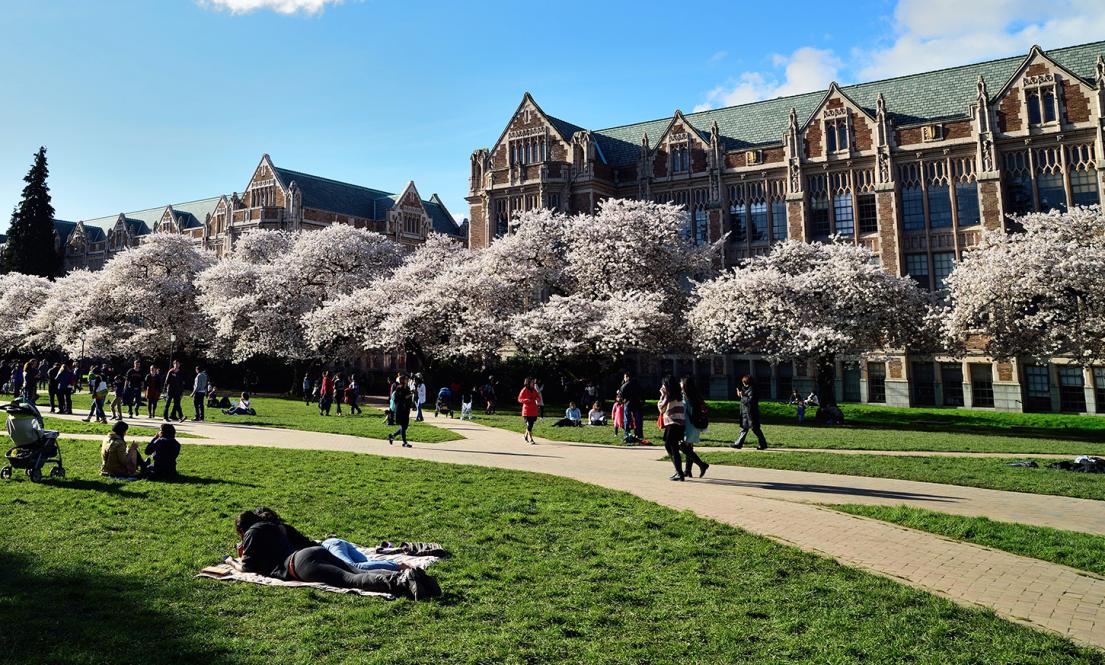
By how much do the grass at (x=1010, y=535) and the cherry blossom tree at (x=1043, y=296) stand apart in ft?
63.9

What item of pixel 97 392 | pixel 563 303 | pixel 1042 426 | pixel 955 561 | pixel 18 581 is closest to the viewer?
pixel 18 581

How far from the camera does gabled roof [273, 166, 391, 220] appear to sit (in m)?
76.8

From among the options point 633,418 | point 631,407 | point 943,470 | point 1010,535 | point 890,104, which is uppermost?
point 890,104

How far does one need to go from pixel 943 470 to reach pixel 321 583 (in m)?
12.9

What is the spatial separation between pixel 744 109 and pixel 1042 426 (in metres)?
32.0

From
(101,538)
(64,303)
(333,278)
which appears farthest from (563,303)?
(64,303)

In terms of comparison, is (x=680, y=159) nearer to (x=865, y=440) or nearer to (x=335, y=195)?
(x=865, y=440)

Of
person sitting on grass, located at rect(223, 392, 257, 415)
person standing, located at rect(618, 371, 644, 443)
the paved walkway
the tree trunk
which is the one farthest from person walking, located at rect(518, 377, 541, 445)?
the tree trunk

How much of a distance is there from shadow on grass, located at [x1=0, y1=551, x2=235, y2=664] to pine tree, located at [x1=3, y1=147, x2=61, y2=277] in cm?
8701

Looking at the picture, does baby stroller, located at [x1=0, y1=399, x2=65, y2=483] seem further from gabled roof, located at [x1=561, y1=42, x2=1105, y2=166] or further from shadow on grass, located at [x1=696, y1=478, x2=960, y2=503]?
gabled roof, located at [x1=561, y1=42, x2=1105, y2=166]

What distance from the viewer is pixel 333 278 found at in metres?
44.8

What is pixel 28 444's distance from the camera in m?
11.7

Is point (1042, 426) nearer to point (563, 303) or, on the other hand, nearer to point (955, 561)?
point (563, 303)

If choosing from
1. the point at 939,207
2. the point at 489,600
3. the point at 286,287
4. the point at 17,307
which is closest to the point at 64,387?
the point at 286,287
